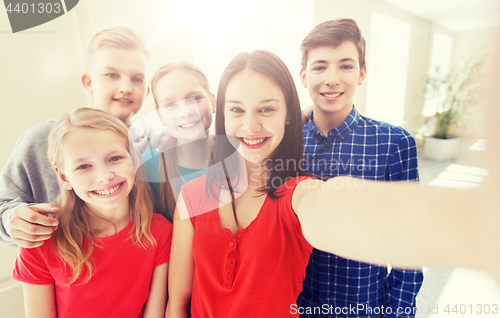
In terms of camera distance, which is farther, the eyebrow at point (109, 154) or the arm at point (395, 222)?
the eyebrow at point (109, 154)

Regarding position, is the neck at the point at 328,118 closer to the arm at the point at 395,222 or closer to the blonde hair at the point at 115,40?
the arm at the point at 395,222

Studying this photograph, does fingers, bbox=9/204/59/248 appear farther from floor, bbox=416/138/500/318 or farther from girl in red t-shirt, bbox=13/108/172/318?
floor, bbox=416/138/500/318

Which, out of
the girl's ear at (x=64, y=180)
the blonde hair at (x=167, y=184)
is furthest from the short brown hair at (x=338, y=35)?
the girl's ear at (x=64, y=180)

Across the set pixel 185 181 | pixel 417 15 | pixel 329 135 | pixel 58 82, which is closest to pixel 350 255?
pixel 329 135

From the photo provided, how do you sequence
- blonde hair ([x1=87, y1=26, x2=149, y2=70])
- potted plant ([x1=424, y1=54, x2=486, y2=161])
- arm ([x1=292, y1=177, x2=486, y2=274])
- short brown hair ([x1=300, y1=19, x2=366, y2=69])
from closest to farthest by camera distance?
arm ([x1=292, y1=177, x2=486, y2=274])
potted plant ([x1=424, y1=54, x2=486, y2=161])
short brown hair ([x1=300, y1=19, x2=366, y2=69])
blonde hair ([x1=87, y1=26, x2=149, y2=70])

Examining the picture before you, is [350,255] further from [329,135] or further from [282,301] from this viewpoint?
[329,135]

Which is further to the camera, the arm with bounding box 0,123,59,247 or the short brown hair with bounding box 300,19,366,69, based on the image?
the arm with bounding box 0,123,59,247

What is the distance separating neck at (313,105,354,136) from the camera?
2.43ft

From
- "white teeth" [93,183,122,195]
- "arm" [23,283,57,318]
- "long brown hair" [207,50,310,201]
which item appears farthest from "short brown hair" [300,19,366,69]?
"arm" [23,283,57,318]

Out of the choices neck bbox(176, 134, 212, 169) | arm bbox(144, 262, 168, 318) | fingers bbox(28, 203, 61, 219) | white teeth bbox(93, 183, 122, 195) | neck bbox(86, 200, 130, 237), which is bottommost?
arm bbox(144, 262, 168, 318)

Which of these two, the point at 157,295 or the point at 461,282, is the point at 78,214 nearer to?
the point at 157,295

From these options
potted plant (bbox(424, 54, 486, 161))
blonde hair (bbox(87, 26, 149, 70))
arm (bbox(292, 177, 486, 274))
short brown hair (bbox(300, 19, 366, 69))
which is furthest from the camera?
blonde hair (bbox(87, 26, 149, 70))

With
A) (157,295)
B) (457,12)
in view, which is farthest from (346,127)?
(157,295)

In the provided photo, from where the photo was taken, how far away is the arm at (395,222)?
469 mm
